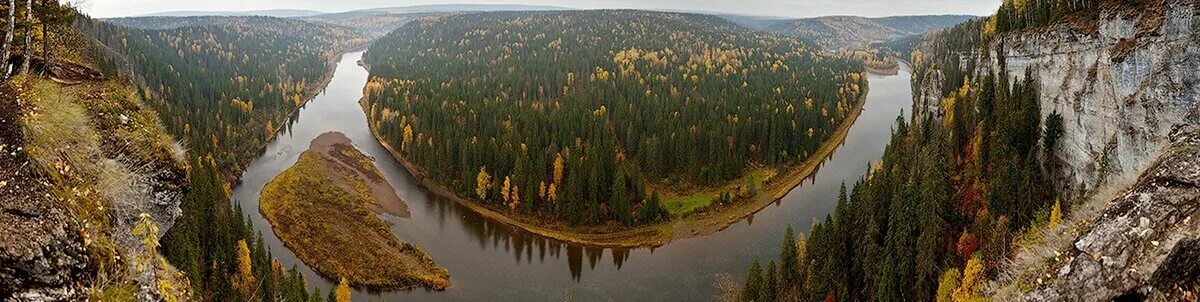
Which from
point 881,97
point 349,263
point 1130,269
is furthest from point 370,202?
point 881,97

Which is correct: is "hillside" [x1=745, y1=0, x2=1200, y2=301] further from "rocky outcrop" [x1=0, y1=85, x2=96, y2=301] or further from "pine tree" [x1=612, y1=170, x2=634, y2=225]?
"pine tree" [x1=612, y1=170, x2=634, y2=225]

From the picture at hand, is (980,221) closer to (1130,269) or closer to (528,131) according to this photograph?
(1130,269)

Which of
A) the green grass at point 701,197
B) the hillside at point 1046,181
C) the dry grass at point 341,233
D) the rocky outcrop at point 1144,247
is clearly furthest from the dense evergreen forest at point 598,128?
the rocky outcrop at point 1144,247

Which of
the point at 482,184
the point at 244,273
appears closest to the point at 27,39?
the point at 244,273

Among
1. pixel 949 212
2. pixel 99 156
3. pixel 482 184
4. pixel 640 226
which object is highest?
pixel 99 156

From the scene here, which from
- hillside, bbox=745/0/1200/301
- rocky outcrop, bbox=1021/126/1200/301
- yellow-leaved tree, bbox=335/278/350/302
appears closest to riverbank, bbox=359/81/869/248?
hillside, bbox=745/0/1200/301

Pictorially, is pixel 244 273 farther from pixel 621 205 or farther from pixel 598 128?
pixel 598 128
